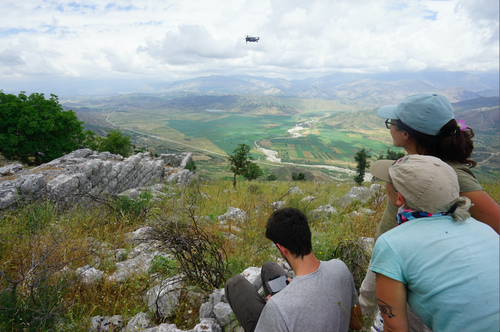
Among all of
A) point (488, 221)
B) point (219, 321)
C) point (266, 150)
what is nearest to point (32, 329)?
point (219, 321)

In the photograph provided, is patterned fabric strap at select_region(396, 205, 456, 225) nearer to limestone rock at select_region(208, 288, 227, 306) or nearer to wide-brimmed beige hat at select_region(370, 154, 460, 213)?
wide-brimmed beige hat at select_region(370, 154, 460, 213)

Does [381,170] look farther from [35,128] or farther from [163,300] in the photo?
[35,128]

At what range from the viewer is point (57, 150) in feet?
60.1

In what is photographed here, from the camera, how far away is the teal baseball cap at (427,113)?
207cm

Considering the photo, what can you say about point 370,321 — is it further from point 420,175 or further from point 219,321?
point 219,321

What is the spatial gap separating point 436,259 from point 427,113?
1522mm

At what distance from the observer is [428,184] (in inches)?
54.4

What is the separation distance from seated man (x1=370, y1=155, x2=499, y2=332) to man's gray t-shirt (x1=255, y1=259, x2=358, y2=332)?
14.8 inches

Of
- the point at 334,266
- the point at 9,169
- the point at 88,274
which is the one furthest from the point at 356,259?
the point at 9,169

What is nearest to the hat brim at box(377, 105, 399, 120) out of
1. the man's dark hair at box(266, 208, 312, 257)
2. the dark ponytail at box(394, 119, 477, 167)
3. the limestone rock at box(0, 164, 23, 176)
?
the dark ponytail at box(394, 119, 477, 167)

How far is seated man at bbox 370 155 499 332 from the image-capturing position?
1120 mm

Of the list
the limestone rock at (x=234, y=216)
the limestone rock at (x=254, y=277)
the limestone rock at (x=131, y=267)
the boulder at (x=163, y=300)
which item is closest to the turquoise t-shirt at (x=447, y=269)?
the limestone rock at (x=254, y=277)

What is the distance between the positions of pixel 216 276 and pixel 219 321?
634 mm

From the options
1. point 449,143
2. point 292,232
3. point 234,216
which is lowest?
point 234,216
